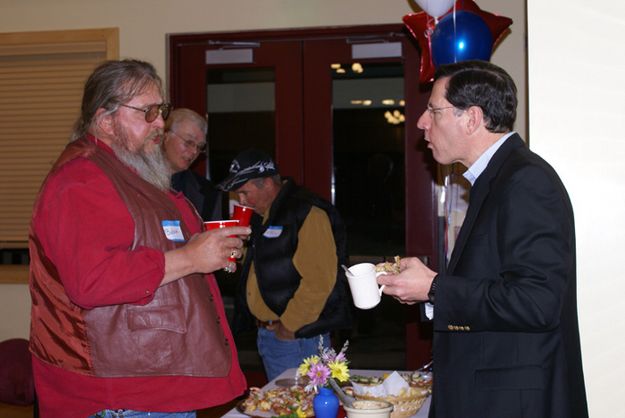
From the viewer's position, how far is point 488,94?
2.00 m

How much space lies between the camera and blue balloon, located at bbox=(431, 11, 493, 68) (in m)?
3.69

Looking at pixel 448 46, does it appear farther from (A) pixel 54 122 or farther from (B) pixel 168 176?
(A) pixel 54 122

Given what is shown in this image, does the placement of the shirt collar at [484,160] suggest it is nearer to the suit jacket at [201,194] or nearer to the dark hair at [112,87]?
the dark hair at [112,87]

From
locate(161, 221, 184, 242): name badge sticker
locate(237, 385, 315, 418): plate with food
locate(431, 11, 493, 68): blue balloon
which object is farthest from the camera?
locate(431, 11, 493, 68): blue balloon

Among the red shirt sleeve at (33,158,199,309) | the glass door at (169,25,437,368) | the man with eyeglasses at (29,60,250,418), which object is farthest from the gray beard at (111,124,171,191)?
the glass door at (169,25,437,368)

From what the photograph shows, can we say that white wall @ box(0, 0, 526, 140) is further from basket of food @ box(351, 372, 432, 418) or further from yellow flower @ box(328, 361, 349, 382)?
yellow flower @ box(328, 361, 349, 382)

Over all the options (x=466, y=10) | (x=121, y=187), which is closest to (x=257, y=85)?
(x=466, y=10)

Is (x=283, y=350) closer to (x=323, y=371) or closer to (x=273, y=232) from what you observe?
(x=273, y=232)

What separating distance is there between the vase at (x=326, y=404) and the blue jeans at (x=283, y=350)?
1449 mm

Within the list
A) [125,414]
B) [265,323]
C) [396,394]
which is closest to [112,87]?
[125,414]

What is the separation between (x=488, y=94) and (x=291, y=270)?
2145mm

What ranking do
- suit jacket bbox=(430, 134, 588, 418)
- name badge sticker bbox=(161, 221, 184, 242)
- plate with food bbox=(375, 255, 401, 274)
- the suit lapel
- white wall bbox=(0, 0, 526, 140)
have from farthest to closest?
white wall bbox=(0, 0, 526, 140), name badge sticker bbox=(161, 221, 184, 242), plate with food bbox=(375, 255, 401, 274), the suit lapel, suit jacket bbox=(430, 134, 588, 418)

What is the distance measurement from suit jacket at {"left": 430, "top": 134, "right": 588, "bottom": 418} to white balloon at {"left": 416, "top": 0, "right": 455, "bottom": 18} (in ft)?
7.16

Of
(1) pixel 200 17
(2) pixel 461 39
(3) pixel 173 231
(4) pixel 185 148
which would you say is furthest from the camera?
(1) pixel 200 17
